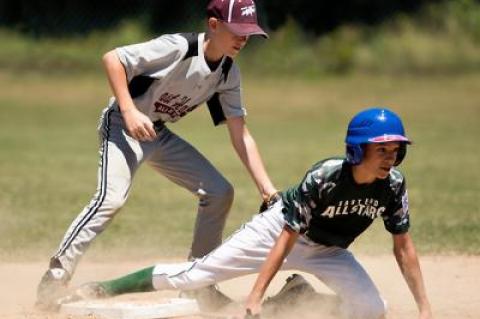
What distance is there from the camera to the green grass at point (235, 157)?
8914 millimetres

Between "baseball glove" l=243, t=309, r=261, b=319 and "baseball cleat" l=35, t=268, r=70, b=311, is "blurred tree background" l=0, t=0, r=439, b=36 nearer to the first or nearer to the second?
"baseball cleat" l=35, t=268, r=70, b=311

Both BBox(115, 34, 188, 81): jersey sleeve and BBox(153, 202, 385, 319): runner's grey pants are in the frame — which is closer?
BBox(153, 202, 385, 319): runner's grey pants

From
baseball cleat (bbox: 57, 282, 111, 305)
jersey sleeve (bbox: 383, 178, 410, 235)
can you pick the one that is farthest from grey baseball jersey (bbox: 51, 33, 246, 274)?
jersey sleeve (bbox: 383, 178, 410, 235)

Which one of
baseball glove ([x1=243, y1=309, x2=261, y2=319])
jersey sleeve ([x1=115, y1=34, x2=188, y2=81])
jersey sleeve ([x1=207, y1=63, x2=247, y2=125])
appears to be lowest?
baseball glove ([x1=243, y1=309, x2=261, y2=319])

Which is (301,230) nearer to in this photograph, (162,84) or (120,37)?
(162,84)

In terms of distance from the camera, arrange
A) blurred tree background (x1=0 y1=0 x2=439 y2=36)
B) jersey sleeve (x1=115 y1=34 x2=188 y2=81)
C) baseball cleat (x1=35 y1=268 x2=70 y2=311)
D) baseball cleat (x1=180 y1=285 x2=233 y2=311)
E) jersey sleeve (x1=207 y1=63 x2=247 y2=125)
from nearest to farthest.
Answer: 1. baseball cleat (x1=35 y1=268 x2=70 y2=311)
2. jersey sleeve (x1=115 y1=34 x2=188 y2=81)
3. baseball cleat (x1=180 y1=285 x2=233 y2=311)
4. jersey sleeve (x1=207 y1=63 x2=247 y2=125)
5. blurred tree background (x1=0 y1=0 x2=439 y2=36)

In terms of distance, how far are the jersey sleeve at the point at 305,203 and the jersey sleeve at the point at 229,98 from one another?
1240mm

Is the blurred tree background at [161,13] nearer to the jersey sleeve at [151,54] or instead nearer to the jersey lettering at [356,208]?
the jersey sleeve at [151,54]

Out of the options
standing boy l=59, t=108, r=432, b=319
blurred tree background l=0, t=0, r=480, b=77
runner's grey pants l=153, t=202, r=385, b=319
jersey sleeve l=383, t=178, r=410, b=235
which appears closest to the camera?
standing boy l=59, t=108, r=432, b=319

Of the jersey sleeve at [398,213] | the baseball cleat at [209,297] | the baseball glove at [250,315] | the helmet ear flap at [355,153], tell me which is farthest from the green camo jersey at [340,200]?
the baseball cleat at [209,297]

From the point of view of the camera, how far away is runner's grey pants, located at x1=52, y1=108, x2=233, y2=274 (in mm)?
5879

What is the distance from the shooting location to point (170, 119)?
634 centimetres

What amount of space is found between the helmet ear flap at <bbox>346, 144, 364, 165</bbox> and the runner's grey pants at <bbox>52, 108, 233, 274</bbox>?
146 centimetres

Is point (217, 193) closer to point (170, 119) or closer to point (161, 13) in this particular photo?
point (170, 119)
